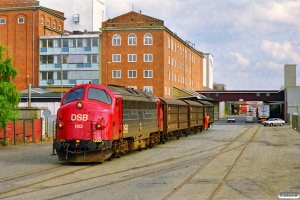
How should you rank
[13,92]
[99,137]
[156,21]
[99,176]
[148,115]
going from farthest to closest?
1. [156,21]
2. [13,92]
3. [148,115]
4. [99,137]
5. [99,176]

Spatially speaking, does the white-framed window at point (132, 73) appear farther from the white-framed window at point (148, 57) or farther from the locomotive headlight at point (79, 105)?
the locomotive headlight at point (79, 105)

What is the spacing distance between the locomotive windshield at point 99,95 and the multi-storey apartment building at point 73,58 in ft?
201

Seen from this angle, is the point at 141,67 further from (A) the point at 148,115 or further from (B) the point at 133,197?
(B) the point at 133,197

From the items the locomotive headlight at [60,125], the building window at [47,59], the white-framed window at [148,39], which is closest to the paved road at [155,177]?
the locomotive headlight at [60,125]

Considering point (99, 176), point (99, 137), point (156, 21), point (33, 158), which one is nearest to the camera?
point (99, 176)

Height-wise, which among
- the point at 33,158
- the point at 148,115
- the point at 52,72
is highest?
the point at 52,72

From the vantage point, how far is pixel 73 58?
269ft

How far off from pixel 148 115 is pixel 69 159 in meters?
8.21

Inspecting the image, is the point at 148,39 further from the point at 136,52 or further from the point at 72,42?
the point at 72,42

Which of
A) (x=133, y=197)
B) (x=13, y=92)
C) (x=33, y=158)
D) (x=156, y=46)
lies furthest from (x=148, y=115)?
(x=156, y=46)

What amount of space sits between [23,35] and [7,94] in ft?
173

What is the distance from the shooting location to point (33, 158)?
76.7 ft

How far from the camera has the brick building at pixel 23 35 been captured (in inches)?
3186

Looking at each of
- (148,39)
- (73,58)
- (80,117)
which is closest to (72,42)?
(73,58)
